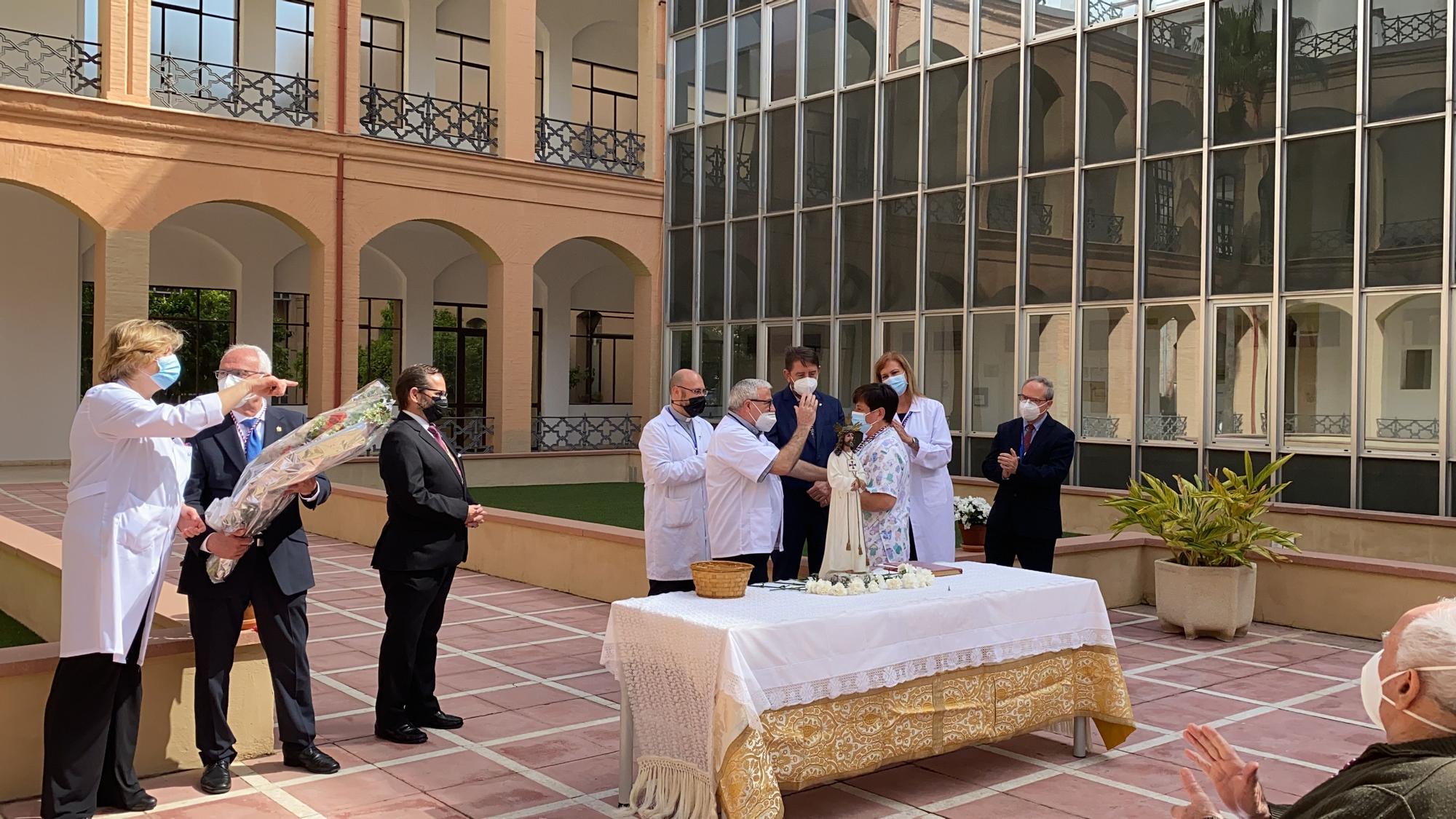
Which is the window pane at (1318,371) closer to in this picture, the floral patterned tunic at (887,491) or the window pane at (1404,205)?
the window pane at (1404,205)

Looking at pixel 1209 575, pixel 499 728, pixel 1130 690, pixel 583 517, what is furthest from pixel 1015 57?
pixel 499 728

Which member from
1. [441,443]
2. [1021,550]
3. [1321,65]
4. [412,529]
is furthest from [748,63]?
[412,529]

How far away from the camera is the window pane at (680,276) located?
887 inches

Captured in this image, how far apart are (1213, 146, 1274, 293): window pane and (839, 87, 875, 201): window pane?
18.7 feet

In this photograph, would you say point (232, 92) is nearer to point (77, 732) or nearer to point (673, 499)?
point (673, 499)

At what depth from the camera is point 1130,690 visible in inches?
282

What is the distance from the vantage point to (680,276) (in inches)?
895

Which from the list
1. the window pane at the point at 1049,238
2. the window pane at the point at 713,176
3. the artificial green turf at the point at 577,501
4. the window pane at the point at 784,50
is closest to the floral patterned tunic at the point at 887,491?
the artificial green turf at the point at 577,501

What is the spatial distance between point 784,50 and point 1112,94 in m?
6.60

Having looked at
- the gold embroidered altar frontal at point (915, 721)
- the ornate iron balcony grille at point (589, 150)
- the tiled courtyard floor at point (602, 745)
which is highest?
the ornate iron balcony grille at point (589, 150)

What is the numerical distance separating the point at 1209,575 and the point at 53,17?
62.3ft

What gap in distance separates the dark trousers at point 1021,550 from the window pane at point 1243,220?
7.42m

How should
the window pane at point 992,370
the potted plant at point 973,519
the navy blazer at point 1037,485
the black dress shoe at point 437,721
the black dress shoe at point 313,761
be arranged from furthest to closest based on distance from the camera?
the window pane at point 992,370, the potted plant at point 973,519, the navy blazer at point 1037,485, the black dress shoe at point 437,721, the black dress shoe at point 313,761

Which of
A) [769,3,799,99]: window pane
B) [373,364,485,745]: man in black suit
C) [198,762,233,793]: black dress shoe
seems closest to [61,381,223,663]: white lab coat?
[198,762,233,793]: black dress shoe
